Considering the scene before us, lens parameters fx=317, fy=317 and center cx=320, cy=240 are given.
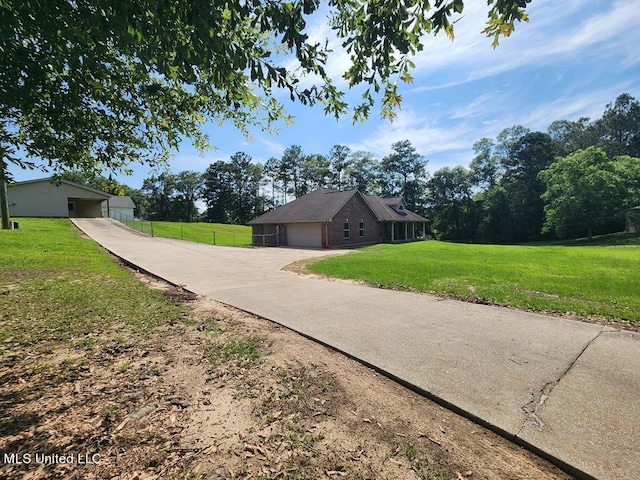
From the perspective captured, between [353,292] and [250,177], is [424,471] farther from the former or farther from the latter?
[250,177]

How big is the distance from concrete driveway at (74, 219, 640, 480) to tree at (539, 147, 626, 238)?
36.9 metres

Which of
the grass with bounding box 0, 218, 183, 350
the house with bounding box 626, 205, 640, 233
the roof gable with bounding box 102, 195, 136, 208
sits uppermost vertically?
the roof gable with bounding box 102, 195, 136, 208

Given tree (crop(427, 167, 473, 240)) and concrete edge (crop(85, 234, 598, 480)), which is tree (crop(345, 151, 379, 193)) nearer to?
tree (crop(427, 167, 473, 240))

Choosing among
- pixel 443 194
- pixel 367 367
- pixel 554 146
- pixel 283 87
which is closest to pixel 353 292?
pixel 367 367

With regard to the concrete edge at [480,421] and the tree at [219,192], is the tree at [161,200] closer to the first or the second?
the tree at [219,192]

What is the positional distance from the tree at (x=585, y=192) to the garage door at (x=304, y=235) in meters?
27.8

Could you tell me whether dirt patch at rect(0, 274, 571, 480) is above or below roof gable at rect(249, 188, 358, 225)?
below

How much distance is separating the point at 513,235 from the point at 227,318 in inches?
1869

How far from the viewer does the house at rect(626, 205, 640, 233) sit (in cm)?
3347

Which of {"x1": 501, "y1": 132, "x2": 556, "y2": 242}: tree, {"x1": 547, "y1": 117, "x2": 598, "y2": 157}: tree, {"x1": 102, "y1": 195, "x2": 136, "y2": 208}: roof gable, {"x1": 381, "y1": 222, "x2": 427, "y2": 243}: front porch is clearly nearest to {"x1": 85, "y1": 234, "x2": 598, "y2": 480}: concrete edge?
{"x1": 381, "y1": 222, "x2": 427, "y2": 243}: front porch

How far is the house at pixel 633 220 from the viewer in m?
33.5

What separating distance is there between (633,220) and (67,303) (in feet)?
159

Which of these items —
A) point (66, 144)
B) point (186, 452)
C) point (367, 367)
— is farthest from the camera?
point (66, 144)

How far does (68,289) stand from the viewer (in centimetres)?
676
